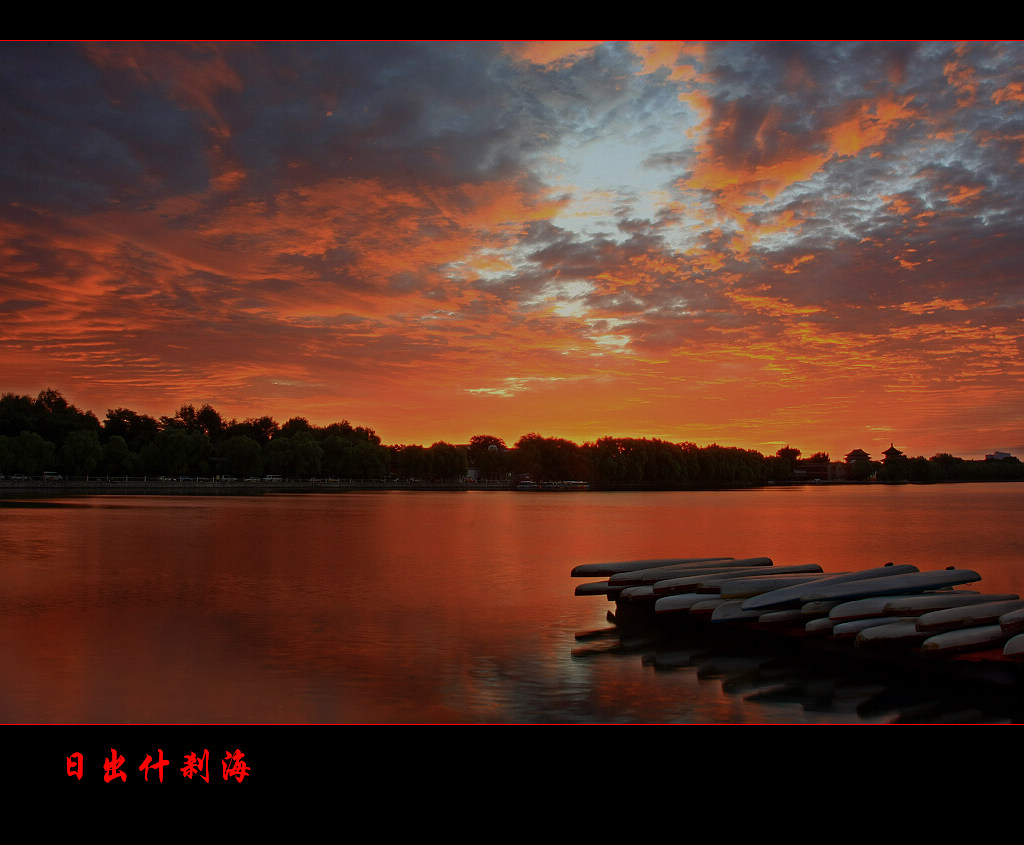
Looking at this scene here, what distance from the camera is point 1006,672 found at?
10555 mm

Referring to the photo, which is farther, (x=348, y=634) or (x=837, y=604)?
(x=348, y=634)

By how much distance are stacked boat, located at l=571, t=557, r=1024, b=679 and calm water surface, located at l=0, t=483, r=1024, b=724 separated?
2.91 feet

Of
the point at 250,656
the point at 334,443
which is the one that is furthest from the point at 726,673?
the point at 334,443

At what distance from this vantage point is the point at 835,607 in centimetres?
1264

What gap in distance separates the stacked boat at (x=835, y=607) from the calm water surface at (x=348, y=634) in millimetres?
886

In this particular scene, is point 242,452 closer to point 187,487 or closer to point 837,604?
point 187,487

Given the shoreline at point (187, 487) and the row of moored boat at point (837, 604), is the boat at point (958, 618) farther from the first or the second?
the shoreline at point (187, 487)

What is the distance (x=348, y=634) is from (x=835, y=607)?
31.6 feet

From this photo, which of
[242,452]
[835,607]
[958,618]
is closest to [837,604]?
[835,607]

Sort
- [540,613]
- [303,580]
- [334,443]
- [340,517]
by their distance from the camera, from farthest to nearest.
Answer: [334,443] < [340,517] < [303,580] < [540,613]
